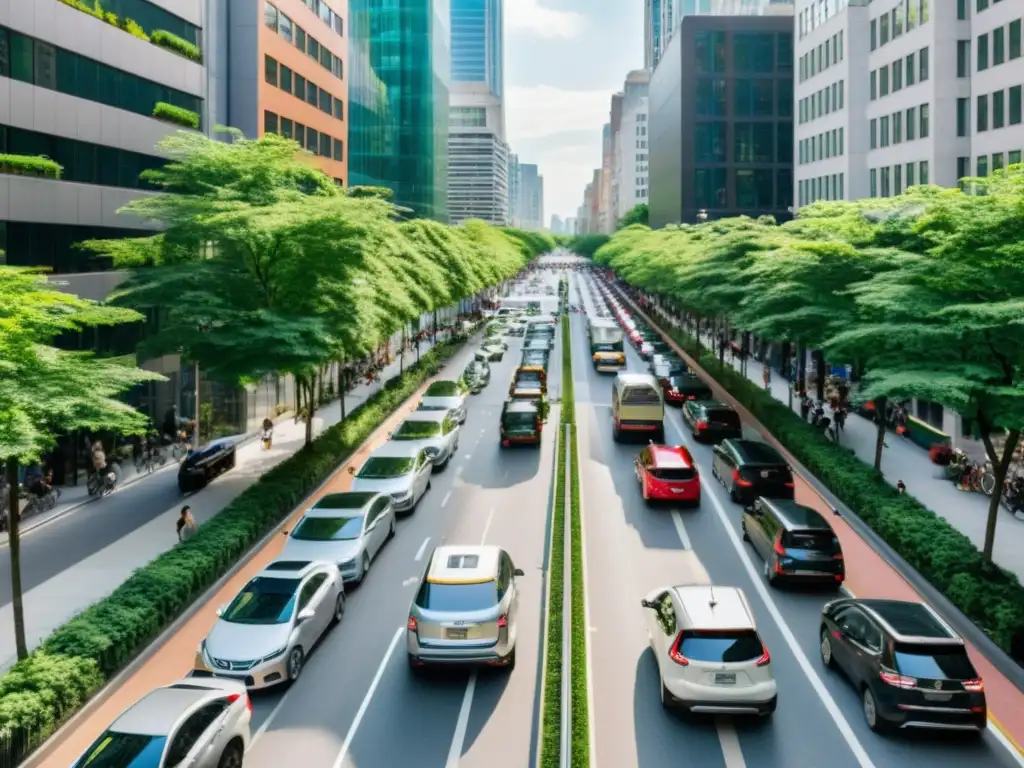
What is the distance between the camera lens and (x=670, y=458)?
27891 mm

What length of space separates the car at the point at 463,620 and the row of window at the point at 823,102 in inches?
2433

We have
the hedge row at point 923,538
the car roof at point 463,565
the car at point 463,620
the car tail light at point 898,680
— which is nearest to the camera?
the car tail light at point 898,680

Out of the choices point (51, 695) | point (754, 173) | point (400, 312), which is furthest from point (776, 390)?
point (754, 173)

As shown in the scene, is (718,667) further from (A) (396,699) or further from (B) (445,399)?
(B) (445,399)

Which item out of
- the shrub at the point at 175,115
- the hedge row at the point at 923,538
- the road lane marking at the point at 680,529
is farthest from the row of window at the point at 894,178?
the shrub at the point at 175,115

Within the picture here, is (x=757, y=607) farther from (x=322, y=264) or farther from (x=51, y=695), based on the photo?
(x=322, y=264)

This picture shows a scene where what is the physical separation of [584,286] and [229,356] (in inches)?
6138

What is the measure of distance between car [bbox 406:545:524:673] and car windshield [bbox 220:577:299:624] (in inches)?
92.1

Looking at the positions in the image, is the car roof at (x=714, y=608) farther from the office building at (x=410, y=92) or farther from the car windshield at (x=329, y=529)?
the office building at (x=410, y=92)

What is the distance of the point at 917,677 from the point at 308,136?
167ft

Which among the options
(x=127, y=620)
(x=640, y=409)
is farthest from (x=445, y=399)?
(x=127, y=620)

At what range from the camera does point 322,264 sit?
3061 cm

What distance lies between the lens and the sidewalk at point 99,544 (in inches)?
782

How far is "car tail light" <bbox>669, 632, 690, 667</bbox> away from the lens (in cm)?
1413
